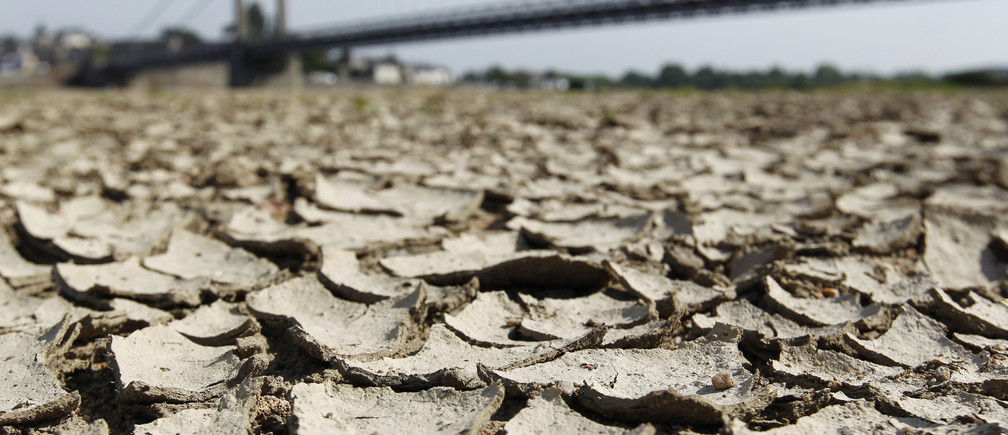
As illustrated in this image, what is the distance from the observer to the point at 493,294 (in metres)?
1.29

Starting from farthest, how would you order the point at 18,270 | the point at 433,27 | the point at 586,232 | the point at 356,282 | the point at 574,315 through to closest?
the point at 433,27 < the point at 586,232 < the point at 18,270 < the point at 356,282 < the point at 574,315

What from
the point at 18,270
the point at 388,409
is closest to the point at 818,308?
the point at 388,409

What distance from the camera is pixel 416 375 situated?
986mm

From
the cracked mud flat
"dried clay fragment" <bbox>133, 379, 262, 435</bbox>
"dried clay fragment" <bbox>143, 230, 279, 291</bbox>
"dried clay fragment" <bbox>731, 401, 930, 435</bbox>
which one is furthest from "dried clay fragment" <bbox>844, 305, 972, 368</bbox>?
"dried clay fragment" <bbox>143, 230, 279, 291</bbox>

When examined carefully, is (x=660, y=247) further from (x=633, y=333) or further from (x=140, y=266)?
(x=140, y=266)

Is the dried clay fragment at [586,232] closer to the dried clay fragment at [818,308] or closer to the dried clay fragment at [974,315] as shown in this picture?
the dried clay fragment at [818,308]

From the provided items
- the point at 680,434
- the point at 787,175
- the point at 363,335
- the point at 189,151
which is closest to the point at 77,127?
the point at 189,151

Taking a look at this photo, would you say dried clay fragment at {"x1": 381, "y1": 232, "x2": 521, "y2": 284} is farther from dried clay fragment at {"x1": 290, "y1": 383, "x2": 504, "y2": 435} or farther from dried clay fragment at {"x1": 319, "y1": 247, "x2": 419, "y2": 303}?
dried clay fragment at {"x1": 290, "y1": 383, "x2": 504, "y2": 435}

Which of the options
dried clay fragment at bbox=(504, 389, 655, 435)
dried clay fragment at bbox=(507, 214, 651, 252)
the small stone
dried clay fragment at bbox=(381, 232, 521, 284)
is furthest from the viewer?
dried clay fragment at bbox=(507, 214, 651, 252)

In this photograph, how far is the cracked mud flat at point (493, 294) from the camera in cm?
92

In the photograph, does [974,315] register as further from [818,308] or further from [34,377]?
[34,377]

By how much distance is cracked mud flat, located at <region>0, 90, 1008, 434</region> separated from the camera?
0.92 metres

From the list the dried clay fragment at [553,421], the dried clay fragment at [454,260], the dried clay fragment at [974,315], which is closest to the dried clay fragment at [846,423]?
the dried clay fragment at [553,421]

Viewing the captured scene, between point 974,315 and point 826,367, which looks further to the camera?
point 974,315
